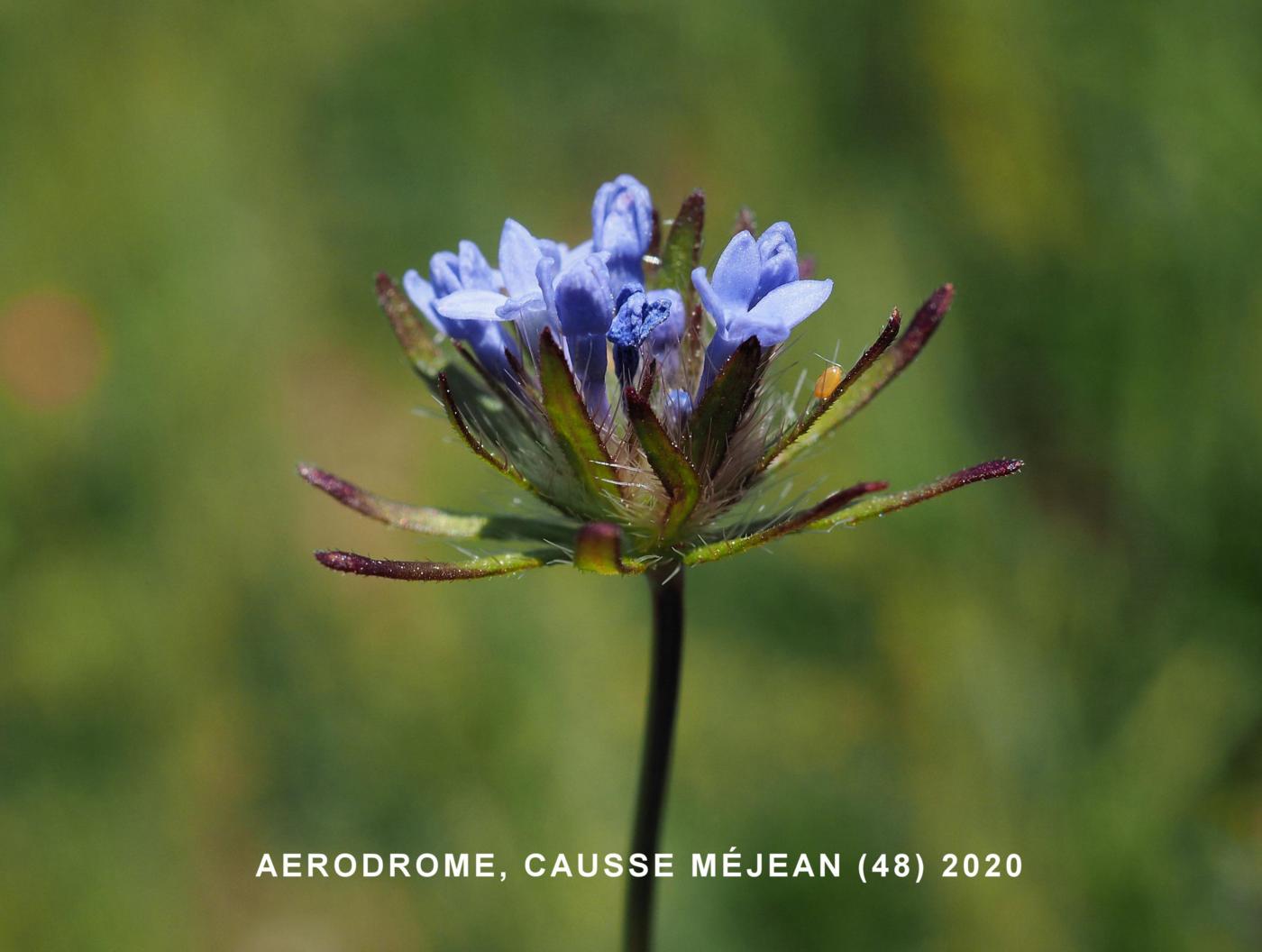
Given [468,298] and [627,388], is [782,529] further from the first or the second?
[468,298]

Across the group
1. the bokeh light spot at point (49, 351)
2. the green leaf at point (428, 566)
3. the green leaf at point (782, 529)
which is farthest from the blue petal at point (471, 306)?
the bokeh light spot at point (49, 351)

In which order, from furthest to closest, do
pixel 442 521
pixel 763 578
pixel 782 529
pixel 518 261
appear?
1. pixel 763 578
2. pixel 442 521
3. pixel 518 261
4. pixel 782 529

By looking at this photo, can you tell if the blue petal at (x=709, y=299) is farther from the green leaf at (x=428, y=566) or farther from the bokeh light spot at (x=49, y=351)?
the bokeh light spot at (x=49, y=351)

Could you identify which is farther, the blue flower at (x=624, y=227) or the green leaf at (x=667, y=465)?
the blue flower at (x=624, y=227)

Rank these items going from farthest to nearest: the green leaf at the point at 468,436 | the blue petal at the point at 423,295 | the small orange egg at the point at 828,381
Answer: the blue petal at the point at 423,295 < the small orange egg at the point at 828,381 < the green leaf at the point at 468,436

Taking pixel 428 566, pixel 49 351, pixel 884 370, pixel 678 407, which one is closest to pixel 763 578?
pixel 884 370

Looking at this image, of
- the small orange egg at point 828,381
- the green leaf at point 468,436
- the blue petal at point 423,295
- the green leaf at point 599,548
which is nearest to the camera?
the green leaf at point 599,548

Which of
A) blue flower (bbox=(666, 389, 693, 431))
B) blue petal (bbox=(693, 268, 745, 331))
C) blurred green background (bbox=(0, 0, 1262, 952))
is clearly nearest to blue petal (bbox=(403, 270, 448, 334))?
blue flower (bbox=(666, 389, 693, 431))

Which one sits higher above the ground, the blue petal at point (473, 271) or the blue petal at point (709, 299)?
the blue petal at point (473, 271)

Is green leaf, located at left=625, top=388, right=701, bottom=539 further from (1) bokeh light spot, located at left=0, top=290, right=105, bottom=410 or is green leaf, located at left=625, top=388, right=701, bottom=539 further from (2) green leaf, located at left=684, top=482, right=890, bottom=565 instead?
(1) bokeh light spot, located at left=0, top=290, right=105, bottom=410
